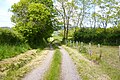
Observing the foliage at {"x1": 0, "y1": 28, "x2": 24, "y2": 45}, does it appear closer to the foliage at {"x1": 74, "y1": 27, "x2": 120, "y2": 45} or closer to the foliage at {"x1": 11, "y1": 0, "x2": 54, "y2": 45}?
the foliage at {"x1": 11, "y1": 0, "x2": 54, "y2": 45}

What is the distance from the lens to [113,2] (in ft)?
205

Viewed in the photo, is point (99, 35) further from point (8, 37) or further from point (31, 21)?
point (8, 37)

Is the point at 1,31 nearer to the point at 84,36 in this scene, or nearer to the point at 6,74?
the point at 6,74

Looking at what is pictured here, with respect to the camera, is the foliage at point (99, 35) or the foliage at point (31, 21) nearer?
the foliage at point (31, 21)

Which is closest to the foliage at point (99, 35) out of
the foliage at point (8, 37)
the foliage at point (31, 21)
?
the foliage at point (31, 21)

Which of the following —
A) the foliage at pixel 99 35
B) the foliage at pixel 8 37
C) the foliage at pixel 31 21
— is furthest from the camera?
the foliage at pixel 99 35

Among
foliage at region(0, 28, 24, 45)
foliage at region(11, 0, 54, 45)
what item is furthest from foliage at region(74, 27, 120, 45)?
foliage at region(0, 28, 24, 45)

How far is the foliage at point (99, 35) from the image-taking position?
190 feet

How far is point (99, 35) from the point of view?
197ft

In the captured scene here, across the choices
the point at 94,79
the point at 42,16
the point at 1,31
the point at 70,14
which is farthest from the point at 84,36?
the point at 94,79

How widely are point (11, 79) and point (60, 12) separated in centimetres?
5320

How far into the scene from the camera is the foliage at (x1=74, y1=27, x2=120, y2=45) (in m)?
58.0

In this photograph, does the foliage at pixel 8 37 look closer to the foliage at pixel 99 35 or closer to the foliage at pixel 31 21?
the foliage at pixel 31 21

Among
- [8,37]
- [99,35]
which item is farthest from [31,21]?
[99,35]
